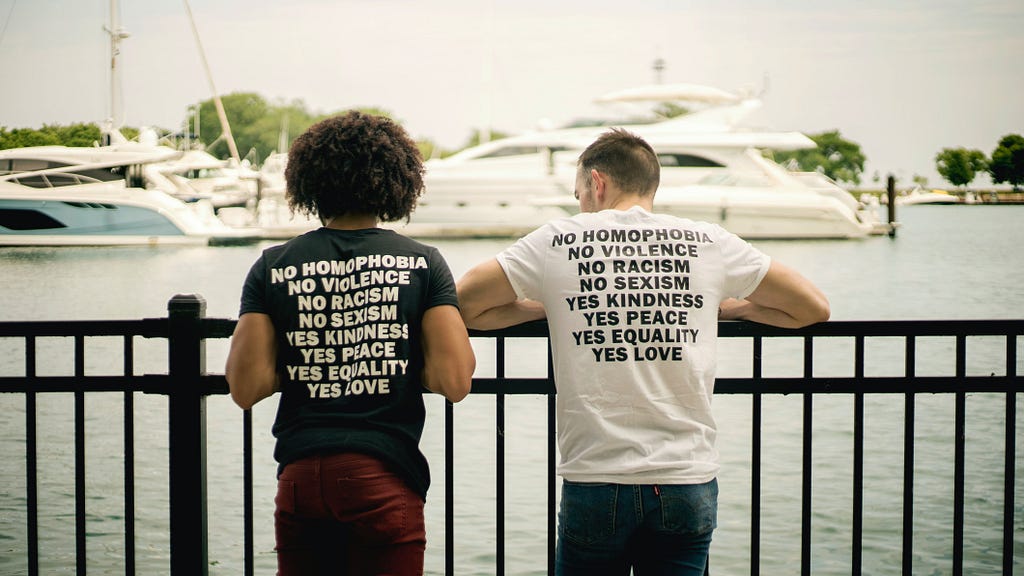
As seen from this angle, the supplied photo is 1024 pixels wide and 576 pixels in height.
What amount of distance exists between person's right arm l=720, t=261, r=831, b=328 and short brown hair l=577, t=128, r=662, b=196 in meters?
0.32

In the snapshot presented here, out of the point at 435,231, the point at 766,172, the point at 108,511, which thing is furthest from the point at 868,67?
the point at 108,511

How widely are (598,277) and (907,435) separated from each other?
1.27 meters

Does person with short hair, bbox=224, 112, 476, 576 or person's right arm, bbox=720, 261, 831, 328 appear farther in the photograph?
person's right arm, bbox=720, 261, 831, 328

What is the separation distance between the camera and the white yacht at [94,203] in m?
14.4

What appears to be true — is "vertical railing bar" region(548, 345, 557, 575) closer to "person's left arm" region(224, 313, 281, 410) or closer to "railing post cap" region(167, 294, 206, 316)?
"person's left arm" region(224, 313, 281, 410)

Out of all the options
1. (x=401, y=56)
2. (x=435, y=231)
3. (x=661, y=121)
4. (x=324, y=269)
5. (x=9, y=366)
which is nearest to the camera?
(x=324, y=269)

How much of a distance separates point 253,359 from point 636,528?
31.5 inches

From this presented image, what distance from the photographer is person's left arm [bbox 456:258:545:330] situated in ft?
6.76

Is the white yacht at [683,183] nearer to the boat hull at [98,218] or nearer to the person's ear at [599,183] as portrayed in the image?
the boat hull at [98,218]

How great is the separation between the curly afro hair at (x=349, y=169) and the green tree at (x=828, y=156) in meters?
41.7

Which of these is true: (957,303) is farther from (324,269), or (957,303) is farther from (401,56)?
(401,56)

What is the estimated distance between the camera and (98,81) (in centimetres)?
1313

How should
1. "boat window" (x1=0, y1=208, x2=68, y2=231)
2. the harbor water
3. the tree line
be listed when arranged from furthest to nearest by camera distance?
the tree line → "boat window" (x1=0, y1=208, x2=68, y2=231) → the harbor water

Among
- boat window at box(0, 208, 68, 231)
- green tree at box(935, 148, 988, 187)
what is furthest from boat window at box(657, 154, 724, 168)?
boat window at box(0, 208, 68, 231)
